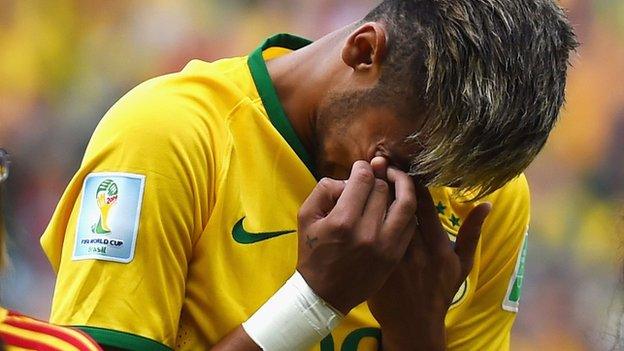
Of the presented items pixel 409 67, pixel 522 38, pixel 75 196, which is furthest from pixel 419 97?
pixel 75 196

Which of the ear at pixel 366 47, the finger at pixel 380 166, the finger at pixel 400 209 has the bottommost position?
the finger at pixel 400 209

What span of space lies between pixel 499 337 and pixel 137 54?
5.30 feet

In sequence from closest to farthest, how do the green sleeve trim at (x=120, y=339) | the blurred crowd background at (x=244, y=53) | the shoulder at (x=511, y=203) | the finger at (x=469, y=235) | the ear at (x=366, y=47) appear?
the green sleeve trim at (x=120, y=339) → the ear at (x=366, y=47) → the finger at (x=469, y=235) → the shoulder at (x=511, y=203) → the blurred crowd background at (x=244, y=53)

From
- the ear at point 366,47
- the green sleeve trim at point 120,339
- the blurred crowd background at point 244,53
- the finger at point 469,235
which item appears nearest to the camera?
the green sleeve trim at point 120,339

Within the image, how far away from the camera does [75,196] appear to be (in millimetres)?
1552

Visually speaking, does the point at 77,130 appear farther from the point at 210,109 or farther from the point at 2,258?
the point at 2,258

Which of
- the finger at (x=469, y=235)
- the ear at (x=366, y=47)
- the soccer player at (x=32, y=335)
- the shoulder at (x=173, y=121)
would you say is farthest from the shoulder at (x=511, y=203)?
the soccer player at (x=32, y=335)

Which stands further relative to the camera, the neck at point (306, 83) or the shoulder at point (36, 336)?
the neck at point (306, 83)

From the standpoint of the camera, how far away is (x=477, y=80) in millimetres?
1479

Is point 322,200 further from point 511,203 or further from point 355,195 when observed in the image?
point 511,203

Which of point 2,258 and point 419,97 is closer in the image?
point 2,258

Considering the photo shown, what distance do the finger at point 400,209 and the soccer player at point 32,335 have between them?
0.58 meters

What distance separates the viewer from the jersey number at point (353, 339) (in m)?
1.64

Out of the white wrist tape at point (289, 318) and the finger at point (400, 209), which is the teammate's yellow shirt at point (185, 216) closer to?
the white wrist tape at point (289, 318)
